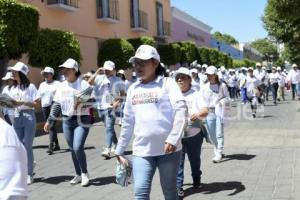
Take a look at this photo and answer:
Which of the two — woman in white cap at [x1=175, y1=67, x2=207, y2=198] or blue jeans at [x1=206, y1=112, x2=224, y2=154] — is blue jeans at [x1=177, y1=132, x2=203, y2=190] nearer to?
woman in white cap at [x1=175, y1=67, x2=207, y2=198]

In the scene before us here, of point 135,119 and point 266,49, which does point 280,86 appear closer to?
point 135,119

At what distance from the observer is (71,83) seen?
7.60m

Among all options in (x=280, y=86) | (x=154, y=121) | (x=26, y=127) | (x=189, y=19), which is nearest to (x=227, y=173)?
(x=26, y=127)

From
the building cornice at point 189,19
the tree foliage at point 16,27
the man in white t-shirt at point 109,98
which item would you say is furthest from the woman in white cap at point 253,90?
the building cornice at point 189,19

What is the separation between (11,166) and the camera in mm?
2301

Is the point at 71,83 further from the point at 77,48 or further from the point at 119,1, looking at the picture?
the point at 119,1

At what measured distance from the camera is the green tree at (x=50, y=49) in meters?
18.1

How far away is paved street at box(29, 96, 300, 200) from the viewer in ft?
22.1

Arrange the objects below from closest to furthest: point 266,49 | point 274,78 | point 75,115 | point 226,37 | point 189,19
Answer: point 75,115 → point 274,78 → point 189,19 → point 226,37 → point 266,49

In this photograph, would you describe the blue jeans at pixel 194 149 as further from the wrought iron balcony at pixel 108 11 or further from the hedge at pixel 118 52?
the wrought iron balcony at pixel 108 11

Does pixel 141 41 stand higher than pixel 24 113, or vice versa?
pixel 141 41

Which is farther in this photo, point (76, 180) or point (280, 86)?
point (280, 86)

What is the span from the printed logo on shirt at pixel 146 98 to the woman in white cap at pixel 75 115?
2.76 metres

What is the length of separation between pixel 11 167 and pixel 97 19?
1014 inches
